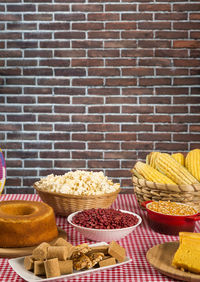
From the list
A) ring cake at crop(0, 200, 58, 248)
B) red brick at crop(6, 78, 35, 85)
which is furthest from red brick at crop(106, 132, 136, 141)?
ring cake at crop(0, 200, 58, 248)

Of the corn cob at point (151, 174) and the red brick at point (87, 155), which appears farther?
the red brick at point (87, 155)

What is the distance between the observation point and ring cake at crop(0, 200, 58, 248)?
1090 millimetres

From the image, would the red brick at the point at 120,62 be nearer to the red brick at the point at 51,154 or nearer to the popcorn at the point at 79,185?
the red brick at the point at 51,154

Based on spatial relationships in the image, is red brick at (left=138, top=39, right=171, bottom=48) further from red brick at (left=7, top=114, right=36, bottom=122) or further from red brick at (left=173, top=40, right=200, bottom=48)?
red brick at (left=7, top=114, right=36, bottom=122)

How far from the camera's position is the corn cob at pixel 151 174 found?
1438 millimetres

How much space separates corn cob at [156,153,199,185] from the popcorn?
0.69 ft

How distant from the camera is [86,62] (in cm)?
297

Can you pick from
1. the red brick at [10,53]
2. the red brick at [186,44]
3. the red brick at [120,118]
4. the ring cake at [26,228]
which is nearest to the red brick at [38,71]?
the red brick at [10,53]

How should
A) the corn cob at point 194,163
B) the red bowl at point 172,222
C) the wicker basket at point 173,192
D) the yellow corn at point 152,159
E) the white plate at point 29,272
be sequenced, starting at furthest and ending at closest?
the yellow corn at point 152,159 < the corn cob at point 194,163 < the wicker basket at point 173,192 < the red bowl at point 172,222 < the white plate at point 29,272

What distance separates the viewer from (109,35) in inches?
116

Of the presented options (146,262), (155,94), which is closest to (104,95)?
(155,94)

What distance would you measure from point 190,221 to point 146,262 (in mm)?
267

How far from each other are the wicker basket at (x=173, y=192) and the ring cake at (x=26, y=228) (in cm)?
42

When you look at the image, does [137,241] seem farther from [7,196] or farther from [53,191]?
[7,196]
